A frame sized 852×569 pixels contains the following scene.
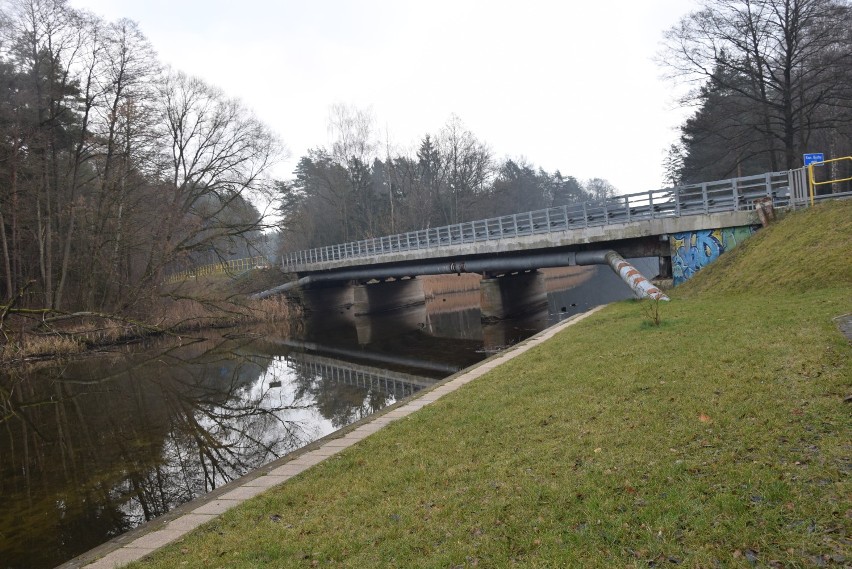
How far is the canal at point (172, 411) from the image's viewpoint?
9.25 m

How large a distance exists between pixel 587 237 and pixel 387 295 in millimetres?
26009

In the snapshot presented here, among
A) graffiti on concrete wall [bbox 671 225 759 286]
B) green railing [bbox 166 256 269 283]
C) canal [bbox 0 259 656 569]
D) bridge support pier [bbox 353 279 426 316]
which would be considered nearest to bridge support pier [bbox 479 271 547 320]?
canal [bbox 0 259 656 569]

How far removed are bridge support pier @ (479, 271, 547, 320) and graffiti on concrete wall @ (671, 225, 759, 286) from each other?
11.9 metres

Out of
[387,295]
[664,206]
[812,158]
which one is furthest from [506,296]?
[812,158]

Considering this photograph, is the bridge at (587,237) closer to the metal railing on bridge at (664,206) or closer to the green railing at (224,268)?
the metal railing on bridge at (664,206)

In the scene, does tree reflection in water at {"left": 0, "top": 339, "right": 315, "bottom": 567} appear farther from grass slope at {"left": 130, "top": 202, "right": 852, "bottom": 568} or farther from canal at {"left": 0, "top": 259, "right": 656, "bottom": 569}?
grass slope at {"left": 130, "top": 202, "right": 852, "bottom": 568}

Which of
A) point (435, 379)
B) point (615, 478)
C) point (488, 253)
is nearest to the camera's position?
point (615, 478)

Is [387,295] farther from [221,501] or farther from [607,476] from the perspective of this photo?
[607,476]

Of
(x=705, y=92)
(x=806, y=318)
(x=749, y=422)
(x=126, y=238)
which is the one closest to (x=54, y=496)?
(x=749, y=422)

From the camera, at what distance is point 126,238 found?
106 feet

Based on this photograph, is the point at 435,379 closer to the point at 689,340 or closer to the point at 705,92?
the point at 689,340

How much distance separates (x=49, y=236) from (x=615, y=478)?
3108cm

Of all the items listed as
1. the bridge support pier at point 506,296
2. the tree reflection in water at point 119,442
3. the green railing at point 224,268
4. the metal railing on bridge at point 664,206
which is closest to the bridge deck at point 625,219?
the metal railing on bridge at point 664,206

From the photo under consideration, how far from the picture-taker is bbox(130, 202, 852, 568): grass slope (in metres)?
4.02
